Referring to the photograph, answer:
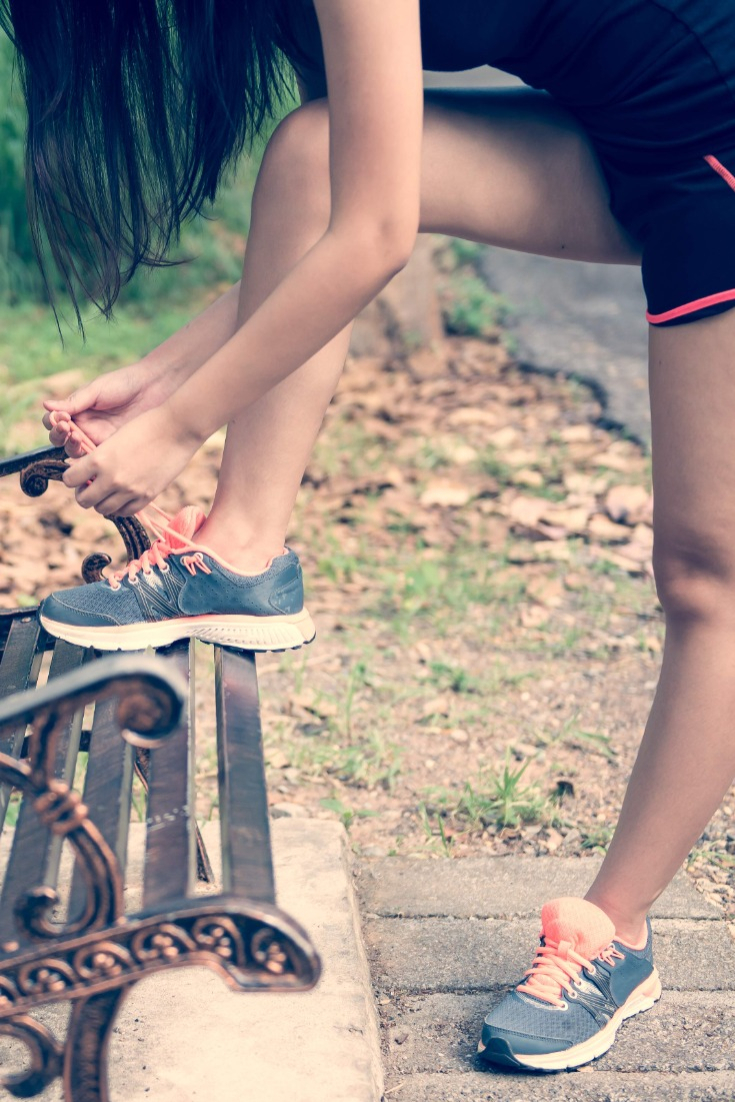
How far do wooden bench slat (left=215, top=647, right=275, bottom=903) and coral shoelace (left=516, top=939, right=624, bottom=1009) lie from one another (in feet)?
1.66

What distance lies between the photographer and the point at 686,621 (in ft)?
4.99

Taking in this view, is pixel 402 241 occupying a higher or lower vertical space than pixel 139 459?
higher

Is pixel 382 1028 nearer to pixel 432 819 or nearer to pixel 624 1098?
pixel 624 1098

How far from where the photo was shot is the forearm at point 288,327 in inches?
50.6

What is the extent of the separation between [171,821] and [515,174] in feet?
2.90

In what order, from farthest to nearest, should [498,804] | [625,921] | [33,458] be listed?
[498,804] < [33,458] < [625,921]

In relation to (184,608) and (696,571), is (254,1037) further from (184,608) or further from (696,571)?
(696,571)

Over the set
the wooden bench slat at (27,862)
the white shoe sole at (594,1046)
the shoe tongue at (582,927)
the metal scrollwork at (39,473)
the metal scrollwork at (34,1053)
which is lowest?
the white shoe sole at (594,1046)

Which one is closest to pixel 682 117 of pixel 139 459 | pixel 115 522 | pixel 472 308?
pixel 139 459

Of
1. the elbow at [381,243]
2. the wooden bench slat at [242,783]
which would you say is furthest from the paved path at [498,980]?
the elbow at [381,243]

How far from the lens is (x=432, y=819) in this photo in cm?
234

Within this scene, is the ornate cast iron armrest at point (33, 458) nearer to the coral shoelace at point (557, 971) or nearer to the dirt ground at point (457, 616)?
the dirt ground at point (457, 616)

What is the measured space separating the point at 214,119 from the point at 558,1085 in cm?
128

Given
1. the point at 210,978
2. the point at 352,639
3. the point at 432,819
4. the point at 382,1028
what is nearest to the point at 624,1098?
the point at 382,1028
